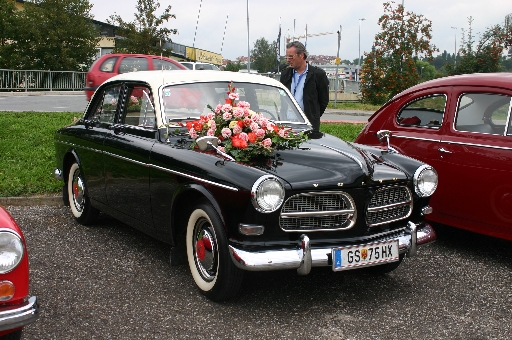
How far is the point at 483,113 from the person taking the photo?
5707mm

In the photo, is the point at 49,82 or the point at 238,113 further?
the point at 49,82

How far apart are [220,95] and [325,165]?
4.99 feet

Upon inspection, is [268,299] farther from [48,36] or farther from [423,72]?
[423,72]

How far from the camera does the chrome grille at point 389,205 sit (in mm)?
4531

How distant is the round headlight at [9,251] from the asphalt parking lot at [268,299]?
86 cm

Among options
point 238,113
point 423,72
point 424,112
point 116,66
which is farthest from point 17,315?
point 423,72

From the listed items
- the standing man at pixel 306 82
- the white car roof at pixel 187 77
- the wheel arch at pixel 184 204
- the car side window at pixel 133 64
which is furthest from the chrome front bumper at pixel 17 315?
the car side window at pixel 133 64

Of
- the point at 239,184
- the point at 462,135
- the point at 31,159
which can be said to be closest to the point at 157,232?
the point at 239,184

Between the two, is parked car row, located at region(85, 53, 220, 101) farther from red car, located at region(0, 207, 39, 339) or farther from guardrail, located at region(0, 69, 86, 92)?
guardrail, located at region(0, 69, 86, 92)

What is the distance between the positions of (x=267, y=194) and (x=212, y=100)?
172cm

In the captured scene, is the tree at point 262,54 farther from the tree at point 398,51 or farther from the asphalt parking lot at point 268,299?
the asphalt parking lot at point 268,299

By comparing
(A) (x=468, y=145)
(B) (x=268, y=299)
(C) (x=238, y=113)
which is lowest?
(B) (x=268, y=299)

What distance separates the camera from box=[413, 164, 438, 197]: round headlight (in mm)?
4867

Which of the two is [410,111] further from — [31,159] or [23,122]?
Result: [23,122]
